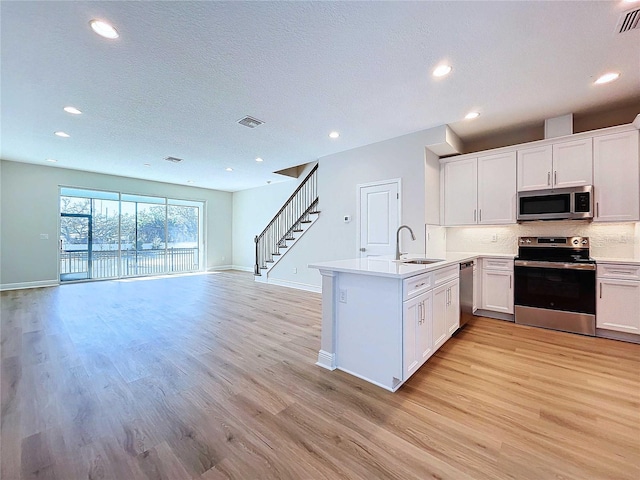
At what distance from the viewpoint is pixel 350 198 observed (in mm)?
5383

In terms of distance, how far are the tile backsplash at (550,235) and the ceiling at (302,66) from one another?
1.61 metres

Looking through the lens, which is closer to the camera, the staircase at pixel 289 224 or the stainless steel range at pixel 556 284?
the stainless steel range at pixel 556 284

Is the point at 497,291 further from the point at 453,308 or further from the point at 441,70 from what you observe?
the point at 441,70

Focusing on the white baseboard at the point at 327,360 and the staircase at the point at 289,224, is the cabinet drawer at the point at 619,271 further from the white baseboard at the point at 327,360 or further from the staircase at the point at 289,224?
the staircase at the point at 289,224

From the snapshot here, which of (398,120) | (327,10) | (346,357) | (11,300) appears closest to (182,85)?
(327,10)

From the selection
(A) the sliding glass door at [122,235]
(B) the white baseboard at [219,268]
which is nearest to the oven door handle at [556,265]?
(B) the white baseboard at [219,268]

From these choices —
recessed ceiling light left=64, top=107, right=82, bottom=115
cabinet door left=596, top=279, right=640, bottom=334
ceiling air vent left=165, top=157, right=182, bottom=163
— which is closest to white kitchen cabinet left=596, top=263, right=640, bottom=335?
cabinet door left=596, top=279, right=640, bottom=334

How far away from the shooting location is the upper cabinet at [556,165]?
3496 millimetres

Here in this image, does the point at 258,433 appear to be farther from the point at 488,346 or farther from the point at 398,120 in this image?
the point at 398,120

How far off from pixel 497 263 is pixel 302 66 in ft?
12.5

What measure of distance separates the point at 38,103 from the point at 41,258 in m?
4.98

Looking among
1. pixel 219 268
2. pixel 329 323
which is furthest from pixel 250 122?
pixel 219 268

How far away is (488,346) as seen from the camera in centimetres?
305

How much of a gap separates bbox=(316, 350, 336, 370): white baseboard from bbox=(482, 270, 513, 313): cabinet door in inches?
115
